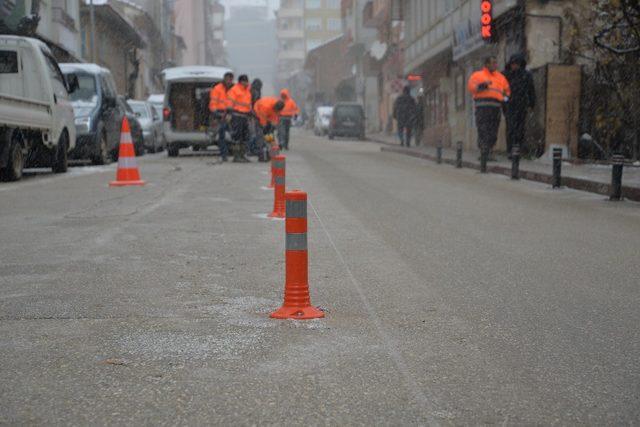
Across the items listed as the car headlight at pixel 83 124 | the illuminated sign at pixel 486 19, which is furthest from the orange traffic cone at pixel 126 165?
the illuminated sign at pixel 486 19

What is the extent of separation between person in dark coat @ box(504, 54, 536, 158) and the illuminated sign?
451 centimetres

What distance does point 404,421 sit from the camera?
3.33 meters

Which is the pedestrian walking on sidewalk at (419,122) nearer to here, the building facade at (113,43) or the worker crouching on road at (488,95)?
the building facade at (113,43)

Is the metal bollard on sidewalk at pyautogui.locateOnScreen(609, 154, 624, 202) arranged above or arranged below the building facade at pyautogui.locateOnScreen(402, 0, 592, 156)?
below

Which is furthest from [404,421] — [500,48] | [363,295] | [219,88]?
[500,48]

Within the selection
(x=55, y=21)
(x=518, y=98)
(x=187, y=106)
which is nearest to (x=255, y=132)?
(x=187, y=106)

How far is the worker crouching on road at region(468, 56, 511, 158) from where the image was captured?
719 inches

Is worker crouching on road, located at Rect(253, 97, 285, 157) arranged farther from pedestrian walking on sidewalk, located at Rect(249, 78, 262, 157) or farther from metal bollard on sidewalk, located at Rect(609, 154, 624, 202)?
metal bollard on sidewalk, located at Rect(609, 154, 624, 202)

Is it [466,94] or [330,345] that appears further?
[466,94]

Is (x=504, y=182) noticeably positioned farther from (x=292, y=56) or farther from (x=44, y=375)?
(x=292, y=56)

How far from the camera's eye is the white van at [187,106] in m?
23.0

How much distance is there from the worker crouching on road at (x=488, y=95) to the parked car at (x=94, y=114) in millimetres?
7381

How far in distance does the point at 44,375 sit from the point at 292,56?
150 m

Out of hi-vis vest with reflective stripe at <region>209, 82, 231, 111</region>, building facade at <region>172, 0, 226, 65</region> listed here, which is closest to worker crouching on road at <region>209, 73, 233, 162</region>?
hi-vis vest with reflective stripe at <region>209, 82, 231, 111</region>
